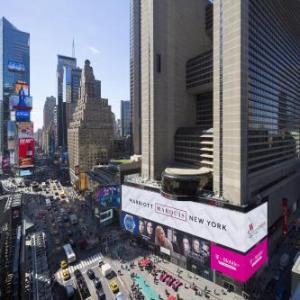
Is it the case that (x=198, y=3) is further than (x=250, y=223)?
Yes

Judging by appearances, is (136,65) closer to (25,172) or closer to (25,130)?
(25,130)

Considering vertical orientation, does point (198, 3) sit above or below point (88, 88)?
above

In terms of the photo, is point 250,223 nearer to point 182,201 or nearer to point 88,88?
point 182,201

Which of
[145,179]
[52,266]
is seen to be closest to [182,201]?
[145,179]

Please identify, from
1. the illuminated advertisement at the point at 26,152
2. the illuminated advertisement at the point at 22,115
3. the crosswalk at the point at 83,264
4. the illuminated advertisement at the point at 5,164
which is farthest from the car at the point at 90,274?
the illuminated advertisement at the point at 5,164

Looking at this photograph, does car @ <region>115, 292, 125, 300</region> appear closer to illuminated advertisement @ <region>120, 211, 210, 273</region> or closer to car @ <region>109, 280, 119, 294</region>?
car @ <region>109, 280, 119, 294</region>

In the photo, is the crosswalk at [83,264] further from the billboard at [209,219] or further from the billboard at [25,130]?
the billboard at [25,130]

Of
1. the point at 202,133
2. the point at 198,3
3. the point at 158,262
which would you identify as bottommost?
the point at 158,262

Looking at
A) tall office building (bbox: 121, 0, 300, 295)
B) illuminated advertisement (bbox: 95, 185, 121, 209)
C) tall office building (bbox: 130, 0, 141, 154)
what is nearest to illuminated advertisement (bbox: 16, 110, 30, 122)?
illuminated advertisement (bbox: 95, 185, 121, 209)
